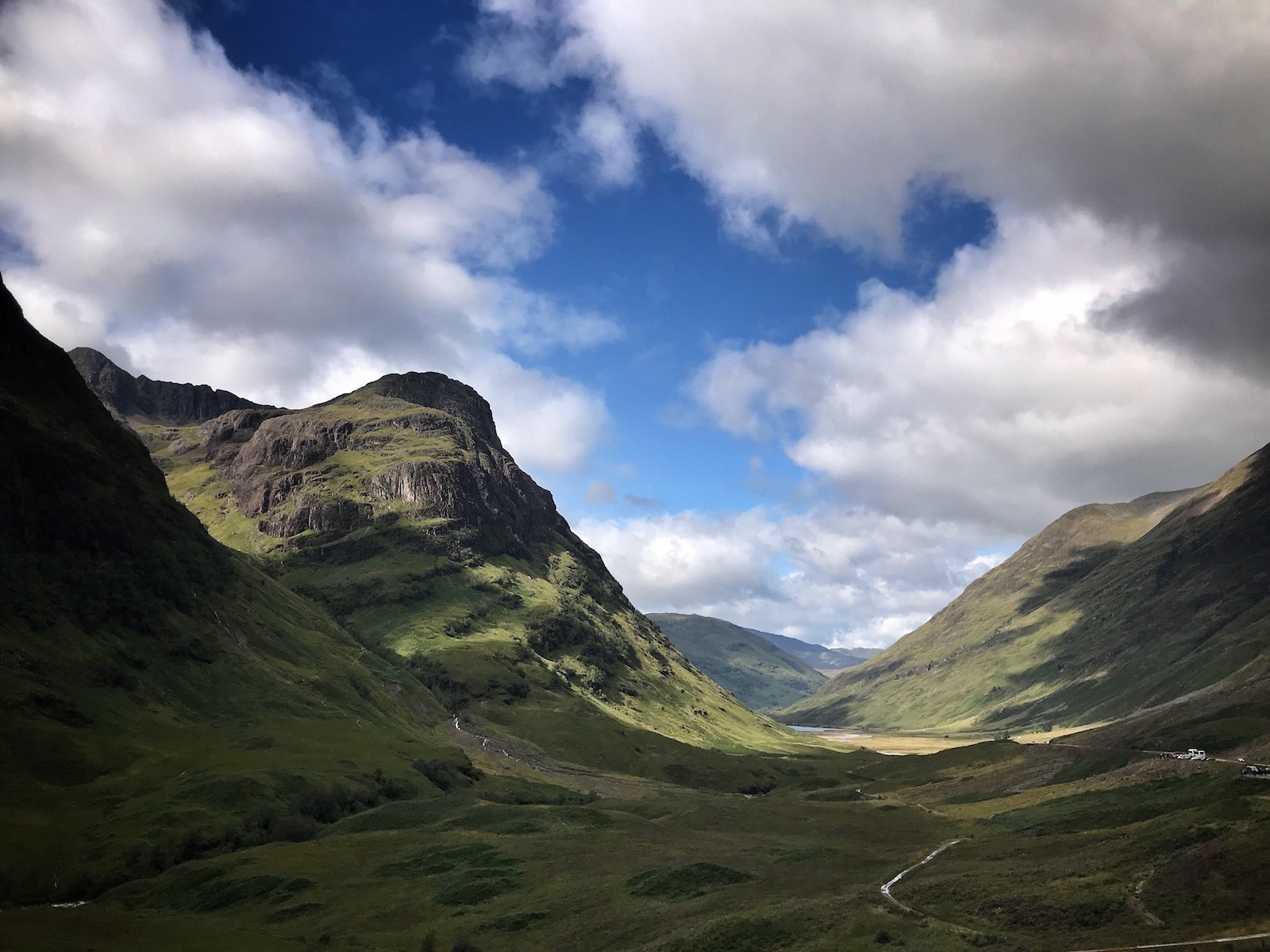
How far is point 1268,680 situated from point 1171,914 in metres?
135

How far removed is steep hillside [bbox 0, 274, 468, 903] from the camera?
106 meters

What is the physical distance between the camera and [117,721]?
145 m

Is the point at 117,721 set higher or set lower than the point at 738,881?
higher

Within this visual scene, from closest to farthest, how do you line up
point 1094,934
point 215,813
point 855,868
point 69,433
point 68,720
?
point 1094,934, point 855,868, point 215,813, point 68,720, point 69,433

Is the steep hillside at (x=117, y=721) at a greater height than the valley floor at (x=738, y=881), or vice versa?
the steep hillside at (x=117, y=721)

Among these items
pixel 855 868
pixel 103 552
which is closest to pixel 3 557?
pixel 103 552

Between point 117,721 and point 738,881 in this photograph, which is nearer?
point 738,881

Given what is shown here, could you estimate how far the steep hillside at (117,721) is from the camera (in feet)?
348

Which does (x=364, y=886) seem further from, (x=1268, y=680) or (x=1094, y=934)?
(x=1268, y=680)

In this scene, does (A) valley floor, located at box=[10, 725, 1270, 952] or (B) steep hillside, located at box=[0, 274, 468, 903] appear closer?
(A) valley floor, located at box=[10, 725, 1270, 952]

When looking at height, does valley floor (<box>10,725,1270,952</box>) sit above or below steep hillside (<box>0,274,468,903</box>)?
below

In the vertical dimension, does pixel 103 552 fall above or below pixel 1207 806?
above

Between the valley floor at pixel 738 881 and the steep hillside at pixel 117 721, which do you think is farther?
the steep hillside at pixel 117 721

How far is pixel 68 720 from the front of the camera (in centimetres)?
13600
